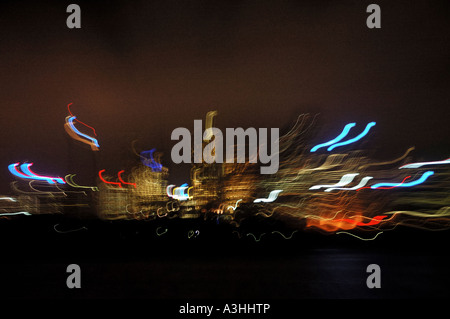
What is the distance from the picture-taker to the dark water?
10.8 feet

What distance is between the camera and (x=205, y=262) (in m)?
4.53

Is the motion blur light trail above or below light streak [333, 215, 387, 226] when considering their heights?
above

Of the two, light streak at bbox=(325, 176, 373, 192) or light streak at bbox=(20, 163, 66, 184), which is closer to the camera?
light streak at bbox=(20, 163, 66, 184)

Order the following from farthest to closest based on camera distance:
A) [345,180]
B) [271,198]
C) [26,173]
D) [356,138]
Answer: [271,198], [345,180], [26,173], [356,138]

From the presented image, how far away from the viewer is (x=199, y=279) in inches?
146

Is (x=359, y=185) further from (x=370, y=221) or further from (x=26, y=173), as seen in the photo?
(x=26, y=173)

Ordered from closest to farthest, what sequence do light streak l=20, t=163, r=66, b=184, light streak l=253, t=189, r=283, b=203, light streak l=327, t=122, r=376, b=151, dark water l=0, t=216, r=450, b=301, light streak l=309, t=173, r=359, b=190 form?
dark water l=0, t=216, r=450, b=301, light streak l=327, t=122, r=376, b=151, light streak l=20, t=163, r=66, b=184, light streak l=309, t=173, r=359, b=190, light streak l=253, t=189, r=283, b=203

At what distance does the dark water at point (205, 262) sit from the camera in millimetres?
3303

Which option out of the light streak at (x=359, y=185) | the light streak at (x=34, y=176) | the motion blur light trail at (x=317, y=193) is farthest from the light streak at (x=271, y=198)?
the light streak at (x=34, y=176)

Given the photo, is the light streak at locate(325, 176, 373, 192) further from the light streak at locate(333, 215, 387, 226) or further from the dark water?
the dark water

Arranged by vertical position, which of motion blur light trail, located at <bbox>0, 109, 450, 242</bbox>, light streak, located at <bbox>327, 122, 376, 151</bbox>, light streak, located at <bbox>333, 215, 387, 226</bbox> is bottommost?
light streak, located at <bbox>333, 215, 387, 226</bbox>

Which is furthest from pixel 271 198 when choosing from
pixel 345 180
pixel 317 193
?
pixel 345 180

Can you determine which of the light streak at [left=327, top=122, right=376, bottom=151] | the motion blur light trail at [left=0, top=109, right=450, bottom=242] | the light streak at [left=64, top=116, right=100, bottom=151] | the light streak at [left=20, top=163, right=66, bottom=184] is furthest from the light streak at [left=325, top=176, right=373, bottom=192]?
the light streak at [left=20, top=163, right=66, bottom=184]
